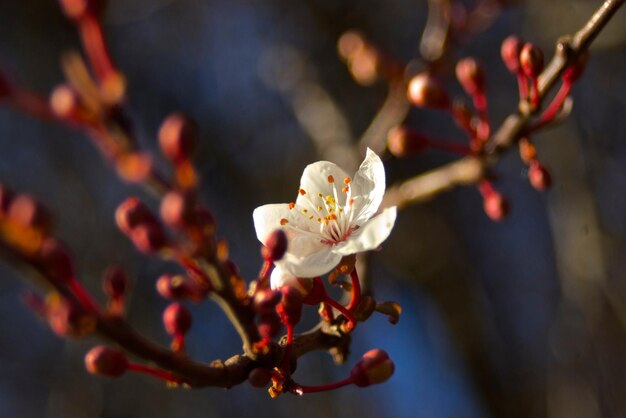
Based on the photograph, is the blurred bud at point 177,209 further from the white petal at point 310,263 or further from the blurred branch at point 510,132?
the blurred branch at point 510,132

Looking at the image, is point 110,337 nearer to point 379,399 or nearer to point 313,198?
point 313,198

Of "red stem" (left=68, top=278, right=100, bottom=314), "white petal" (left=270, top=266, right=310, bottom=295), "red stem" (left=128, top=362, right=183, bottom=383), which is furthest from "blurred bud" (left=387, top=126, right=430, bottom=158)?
"red stem" (left=68, top=278, right=100, bottom=314)

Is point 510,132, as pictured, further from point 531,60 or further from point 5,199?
point 5,199

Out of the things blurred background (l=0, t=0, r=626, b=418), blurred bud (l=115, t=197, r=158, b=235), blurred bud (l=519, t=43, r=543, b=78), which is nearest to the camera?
blurred bud (l=115, t=197, r=158, b=235)

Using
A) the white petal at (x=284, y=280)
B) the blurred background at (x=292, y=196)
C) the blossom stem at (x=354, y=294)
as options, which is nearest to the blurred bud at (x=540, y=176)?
the blossom stem at (x=354, y=294)

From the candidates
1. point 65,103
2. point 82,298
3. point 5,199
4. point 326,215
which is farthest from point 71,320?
point 326,215

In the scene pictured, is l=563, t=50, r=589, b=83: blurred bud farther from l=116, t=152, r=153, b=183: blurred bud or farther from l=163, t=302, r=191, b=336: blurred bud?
l=116, t=152, r=153, b=183: blurred bud
